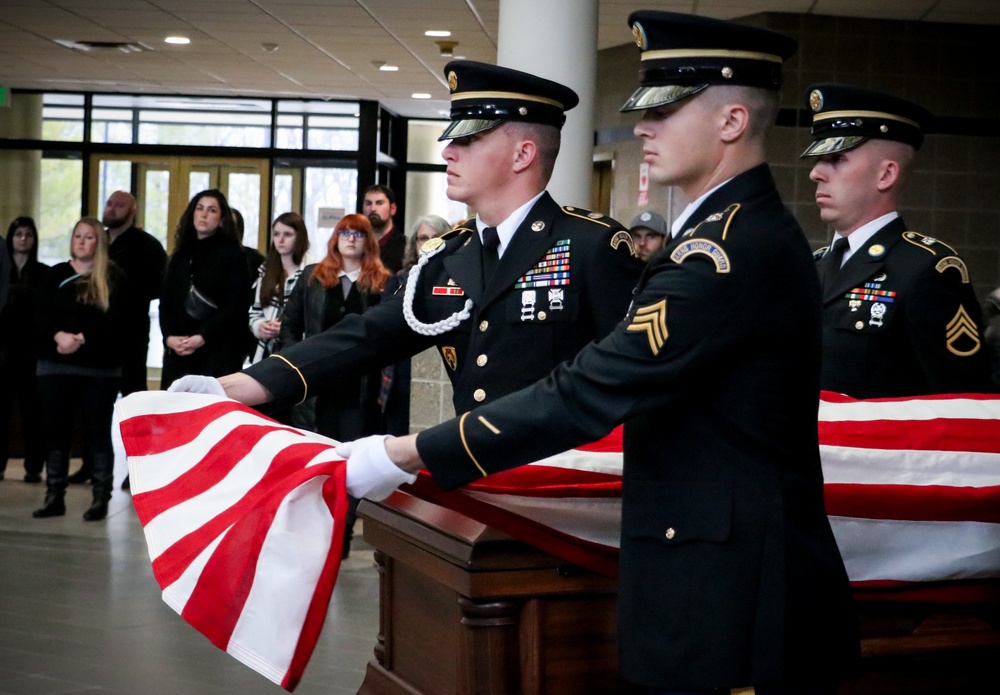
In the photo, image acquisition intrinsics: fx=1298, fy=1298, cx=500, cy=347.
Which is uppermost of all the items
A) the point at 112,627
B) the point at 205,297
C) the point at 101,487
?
the point at 205,297

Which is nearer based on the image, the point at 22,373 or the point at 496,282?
the point at 496,282

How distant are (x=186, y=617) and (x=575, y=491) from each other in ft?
A: 2.08

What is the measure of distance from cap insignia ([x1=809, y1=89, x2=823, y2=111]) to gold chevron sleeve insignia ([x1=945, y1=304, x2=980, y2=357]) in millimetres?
594

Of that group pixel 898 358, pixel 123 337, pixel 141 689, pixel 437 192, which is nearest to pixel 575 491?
pixel 898 358

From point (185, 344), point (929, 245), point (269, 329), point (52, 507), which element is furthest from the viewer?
point (52, 507)

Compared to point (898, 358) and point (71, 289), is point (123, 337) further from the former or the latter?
point (898, 358)

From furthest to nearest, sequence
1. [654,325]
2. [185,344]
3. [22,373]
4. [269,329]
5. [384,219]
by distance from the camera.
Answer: [22,373] → [384,219] → [185,344] → [269,329] → [654,325]

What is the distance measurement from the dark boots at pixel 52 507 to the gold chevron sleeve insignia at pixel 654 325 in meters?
5.13

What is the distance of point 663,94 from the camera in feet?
5.55

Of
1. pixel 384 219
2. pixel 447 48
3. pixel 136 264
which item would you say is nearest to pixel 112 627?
pixel 136 264

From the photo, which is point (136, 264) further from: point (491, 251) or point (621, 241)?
point (621, 241)

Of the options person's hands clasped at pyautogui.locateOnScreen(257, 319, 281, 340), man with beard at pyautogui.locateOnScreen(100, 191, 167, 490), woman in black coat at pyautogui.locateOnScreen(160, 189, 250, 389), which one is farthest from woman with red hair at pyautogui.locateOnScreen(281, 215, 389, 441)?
man with beard at pyautogui.locateOnScreen(100, 191, 167, 490)

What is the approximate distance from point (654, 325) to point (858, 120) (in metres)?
1.63

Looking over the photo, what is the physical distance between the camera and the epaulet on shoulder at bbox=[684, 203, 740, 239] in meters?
1.62
